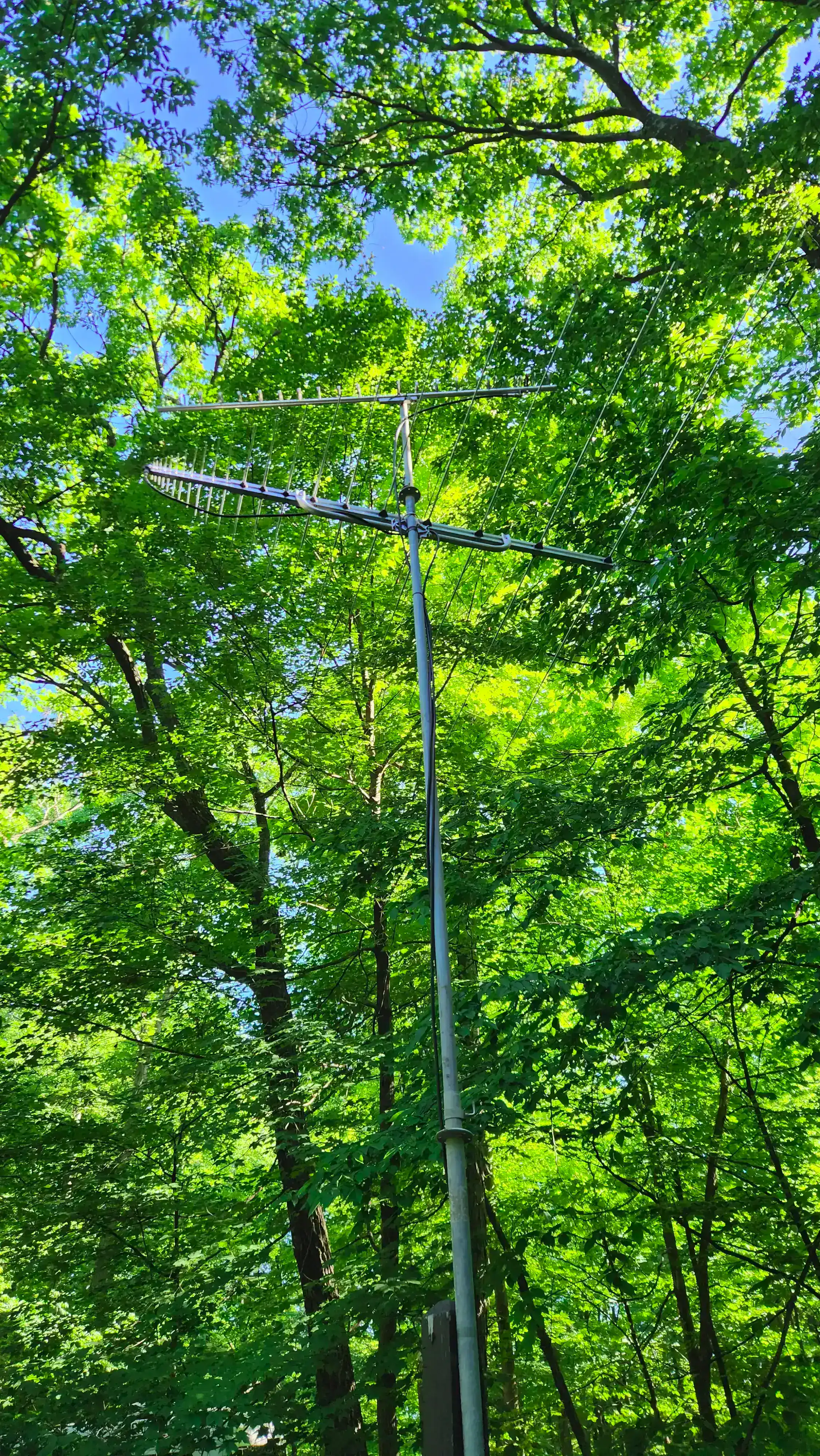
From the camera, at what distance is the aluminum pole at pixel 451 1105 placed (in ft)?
5.36

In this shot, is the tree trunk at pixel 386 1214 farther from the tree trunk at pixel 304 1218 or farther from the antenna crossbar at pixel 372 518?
the antenna crossbar at pixel 372 518

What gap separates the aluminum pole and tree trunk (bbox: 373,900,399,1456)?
5.91ft

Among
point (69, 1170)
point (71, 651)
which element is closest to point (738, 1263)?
point (69, 1170)

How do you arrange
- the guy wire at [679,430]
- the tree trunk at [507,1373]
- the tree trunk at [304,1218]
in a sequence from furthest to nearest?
the tree trunk at [507,1373] → the guy wire at [679,430] → the tree trunk at [304,1218]

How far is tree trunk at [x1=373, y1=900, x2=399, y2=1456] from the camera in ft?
12.6

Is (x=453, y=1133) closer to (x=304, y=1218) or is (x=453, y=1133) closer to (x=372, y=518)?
(x=372, y=518)

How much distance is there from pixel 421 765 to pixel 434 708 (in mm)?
3849

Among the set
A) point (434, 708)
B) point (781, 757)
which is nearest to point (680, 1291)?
point (781, 757)

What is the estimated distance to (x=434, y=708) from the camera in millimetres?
2748

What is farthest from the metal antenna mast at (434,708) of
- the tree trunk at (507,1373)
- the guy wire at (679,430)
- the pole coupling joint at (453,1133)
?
the tree trunk at (507,1373)

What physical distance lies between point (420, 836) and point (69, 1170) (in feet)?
11.9

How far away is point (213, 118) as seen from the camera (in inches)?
198

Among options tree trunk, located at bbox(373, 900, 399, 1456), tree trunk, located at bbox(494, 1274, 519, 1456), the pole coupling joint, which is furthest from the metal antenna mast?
tree trunk, located at bbox(494, 1274, 519, 1456)

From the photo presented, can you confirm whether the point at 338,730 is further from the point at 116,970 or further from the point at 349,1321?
the point at 349,1321
